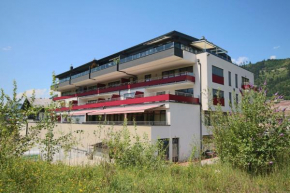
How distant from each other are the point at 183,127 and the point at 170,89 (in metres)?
6.41

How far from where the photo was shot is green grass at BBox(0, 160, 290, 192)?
16.7 feet

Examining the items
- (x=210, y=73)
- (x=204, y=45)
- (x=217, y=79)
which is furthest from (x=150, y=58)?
(x=217, y=79)

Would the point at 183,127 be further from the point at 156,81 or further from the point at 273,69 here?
the point at 273,69

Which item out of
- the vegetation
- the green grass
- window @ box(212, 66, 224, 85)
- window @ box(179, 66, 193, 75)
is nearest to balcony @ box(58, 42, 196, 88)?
window @ box(179, 66, 193, 75)

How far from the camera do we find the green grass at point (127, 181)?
508cm

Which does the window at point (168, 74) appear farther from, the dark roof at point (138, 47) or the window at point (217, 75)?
the window at point (217, 75)

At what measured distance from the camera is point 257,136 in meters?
6.06

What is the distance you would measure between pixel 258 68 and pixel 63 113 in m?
172

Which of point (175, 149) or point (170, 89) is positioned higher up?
point (170, 89)

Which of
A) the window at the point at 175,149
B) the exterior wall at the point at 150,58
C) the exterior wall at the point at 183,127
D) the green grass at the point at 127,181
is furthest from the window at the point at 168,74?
the green grass at the point at 127,181

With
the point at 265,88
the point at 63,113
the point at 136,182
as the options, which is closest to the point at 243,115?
the point at 265,88

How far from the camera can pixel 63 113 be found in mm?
7520

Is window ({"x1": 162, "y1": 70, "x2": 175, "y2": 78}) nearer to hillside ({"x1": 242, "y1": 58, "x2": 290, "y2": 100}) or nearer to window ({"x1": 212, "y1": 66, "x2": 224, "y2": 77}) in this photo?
window ({"x1": 212, "y1": 66, "x2": 224, "y2": 77})

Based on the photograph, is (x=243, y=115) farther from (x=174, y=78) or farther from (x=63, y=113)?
(x=174, y=78)
